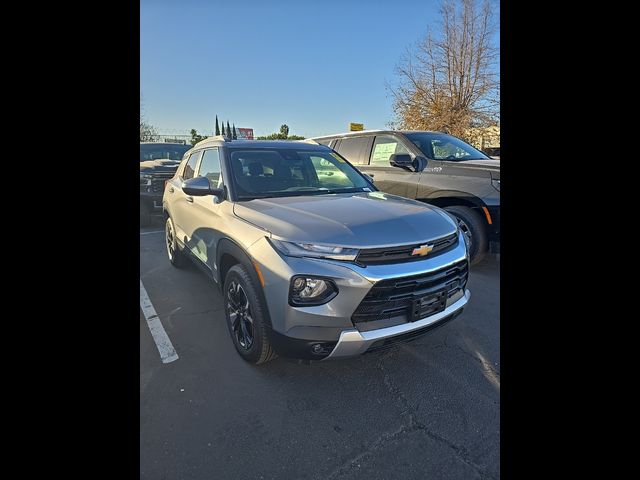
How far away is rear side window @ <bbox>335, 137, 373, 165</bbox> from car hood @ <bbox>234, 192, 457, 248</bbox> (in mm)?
3325

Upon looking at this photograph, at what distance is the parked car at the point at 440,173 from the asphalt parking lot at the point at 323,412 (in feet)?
5.90

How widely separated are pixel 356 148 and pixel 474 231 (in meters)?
2.71

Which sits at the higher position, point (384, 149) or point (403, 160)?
point (384, 149)

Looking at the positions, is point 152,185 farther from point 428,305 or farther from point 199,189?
point 428,305

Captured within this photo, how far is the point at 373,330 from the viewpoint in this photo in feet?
6.72

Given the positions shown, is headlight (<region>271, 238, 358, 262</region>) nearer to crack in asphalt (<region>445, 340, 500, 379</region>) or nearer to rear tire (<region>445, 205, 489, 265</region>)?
crack in asphalt (<region>445, 340, 500, 379</region>)

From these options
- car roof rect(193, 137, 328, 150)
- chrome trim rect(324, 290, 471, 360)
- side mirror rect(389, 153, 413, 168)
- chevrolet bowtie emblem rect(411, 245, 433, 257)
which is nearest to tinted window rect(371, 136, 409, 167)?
side mirror rect(389, 153, 413, 168)

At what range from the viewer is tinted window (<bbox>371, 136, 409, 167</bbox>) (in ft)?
18.3

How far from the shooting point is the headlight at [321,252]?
6.66 ft

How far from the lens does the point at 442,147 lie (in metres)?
5.51

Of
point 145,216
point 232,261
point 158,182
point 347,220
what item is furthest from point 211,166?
point 145,216

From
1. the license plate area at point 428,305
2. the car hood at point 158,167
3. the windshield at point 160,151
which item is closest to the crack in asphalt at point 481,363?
the license plate area at point 428,305
